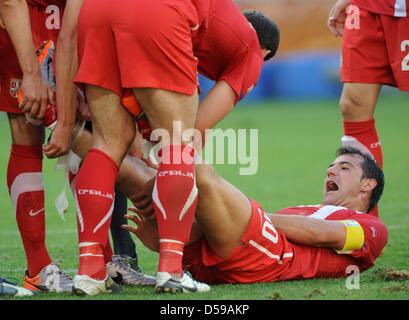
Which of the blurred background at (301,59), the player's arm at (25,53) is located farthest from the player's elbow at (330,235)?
the blurred background at (301,59)

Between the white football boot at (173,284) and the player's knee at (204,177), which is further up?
the player's knee at (204,177)

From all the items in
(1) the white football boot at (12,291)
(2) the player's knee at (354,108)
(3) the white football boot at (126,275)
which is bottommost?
(3) the white football boot at (126,275)

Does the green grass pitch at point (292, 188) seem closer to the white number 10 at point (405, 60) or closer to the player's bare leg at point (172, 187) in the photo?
the player's bare leg at point (172, 187)

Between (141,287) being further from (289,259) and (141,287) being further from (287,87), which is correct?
(287,87)

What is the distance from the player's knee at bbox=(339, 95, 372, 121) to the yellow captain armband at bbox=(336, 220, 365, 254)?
1399 mm

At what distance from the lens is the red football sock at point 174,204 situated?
408 centimetres

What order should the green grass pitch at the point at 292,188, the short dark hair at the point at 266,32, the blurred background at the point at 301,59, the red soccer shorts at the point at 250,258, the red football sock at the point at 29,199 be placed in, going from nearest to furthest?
the green grass pitch at the point at 292,188 < the red soccer shorts at the point at 250,258 < the red football sock at the point at 29,199 < the short dark hair at the point at 266,32 < the blurred background at the point at 301,59

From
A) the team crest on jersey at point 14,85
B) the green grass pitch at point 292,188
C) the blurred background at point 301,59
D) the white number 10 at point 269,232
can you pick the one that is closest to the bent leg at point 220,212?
the white number 10 at point 269,232

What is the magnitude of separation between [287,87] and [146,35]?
17.3 meters

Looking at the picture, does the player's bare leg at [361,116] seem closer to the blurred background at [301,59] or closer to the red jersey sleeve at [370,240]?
the red jersey sleeve at [370,240]

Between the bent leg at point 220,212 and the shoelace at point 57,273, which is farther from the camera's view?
the shoelace at point 57,273

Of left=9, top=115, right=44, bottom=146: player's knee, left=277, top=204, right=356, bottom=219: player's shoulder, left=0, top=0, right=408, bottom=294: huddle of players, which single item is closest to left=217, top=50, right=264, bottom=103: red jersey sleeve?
left=0, top=0, right=408, bottom=294: huddle of players

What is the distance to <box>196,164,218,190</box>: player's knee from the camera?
4.24 metres

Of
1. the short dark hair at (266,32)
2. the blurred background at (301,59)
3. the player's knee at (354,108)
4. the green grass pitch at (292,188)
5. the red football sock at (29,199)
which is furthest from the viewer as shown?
the blurred background at (301,59)
